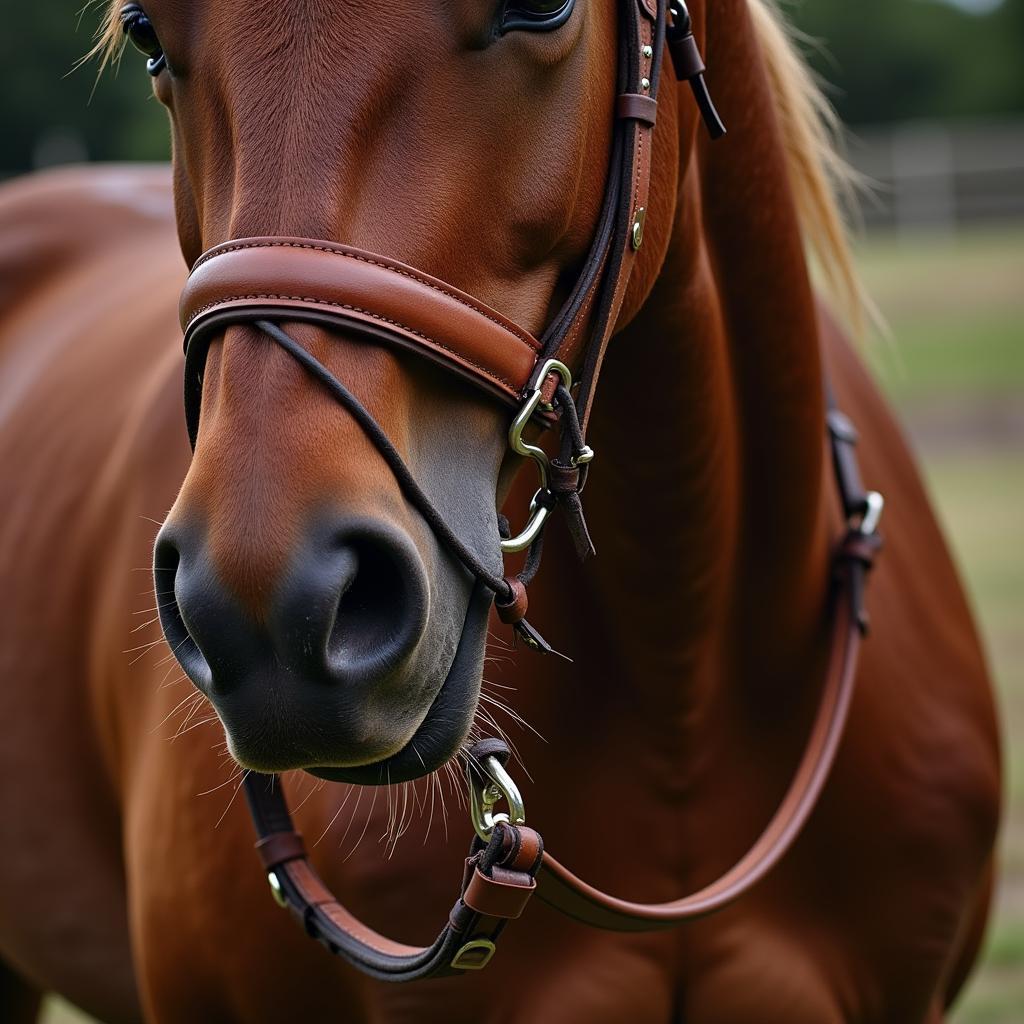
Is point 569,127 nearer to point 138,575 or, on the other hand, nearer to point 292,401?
point 292,401

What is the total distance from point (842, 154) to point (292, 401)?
188 cm

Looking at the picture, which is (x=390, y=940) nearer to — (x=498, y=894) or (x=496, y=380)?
(x=498, y=894)

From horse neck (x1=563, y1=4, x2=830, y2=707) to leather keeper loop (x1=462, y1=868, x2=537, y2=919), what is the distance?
0.49 meters

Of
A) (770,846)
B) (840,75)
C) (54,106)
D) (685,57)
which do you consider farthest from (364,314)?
(840,75)

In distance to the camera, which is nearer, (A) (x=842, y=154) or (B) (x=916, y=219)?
(A) (x=842, y=154)

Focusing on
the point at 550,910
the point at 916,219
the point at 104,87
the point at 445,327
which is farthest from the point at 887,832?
the point at 104,87

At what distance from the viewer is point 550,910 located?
2.10m

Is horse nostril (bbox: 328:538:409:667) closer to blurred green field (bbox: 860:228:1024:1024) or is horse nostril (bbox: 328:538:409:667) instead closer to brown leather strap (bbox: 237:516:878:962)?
brown leather strap (bbox: 237:516:878:962)

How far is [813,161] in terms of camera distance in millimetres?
2416

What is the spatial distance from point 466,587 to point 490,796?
355mm

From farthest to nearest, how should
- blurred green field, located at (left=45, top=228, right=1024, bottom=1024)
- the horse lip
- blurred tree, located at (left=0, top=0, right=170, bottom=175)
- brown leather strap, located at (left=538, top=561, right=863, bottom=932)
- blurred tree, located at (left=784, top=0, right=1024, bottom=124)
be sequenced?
blurred tree, located at (left=784, top=0, right=1024, bottom=124) < blurred tree, located at (left=0, top=0, right=170, bottom=175) < blurred green field, located at (left=45, top=228, right=1024, bottom=1024) < brown leather strap, located at (left=538, top=561, right=863, bottom=932) < the horse lip

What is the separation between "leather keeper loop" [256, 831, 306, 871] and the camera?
6.63 ft

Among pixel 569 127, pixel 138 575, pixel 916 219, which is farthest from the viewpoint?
pixel 916 219

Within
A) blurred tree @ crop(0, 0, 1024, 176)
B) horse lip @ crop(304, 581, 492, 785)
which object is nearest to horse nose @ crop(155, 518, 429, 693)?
horse lip @ crop(304, 581, 492, 785)
